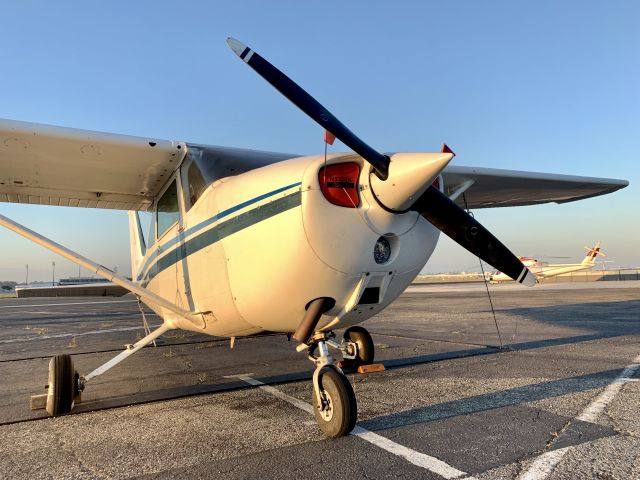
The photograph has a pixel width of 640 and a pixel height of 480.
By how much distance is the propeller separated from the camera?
10.1 feet

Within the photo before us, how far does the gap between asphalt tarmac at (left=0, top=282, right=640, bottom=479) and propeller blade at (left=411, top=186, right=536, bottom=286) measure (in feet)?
4.20

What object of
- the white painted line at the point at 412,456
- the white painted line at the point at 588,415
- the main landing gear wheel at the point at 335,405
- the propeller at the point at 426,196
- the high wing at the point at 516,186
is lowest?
the white painted line at the point at 588,415

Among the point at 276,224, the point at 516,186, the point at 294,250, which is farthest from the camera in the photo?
the point at 516,186

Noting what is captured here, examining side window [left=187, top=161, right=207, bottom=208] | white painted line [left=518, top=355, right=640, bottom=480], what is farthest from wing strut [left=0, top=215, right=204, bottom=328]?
white painted line [left=518, top=355, right=640, bottom=480]

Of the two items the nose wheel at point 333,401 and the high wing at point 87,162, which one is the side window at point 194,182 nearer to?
the high wing at point 87,162

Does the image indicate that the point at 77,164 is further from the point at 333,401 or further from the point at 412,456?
the point at 412,456

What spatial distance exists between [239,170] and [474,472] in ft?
12.3

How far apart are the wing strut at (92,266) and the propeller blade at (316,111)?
8.13ft

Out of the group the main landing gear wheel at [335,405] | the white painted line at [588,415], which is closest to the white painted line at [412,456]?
the main landing gear wheel at [335,405]

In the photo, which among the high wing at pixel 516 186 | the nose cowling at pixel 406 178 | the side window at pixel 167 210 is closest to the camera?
the nose cowling at pixel 406 178

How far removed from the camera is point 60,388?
171 inches

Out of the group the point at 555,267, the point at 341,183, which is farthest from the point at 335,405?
the point at 555,267

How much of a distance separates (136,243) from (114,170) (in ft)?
9.45

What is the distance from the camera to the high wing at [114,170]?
14.4 feet
